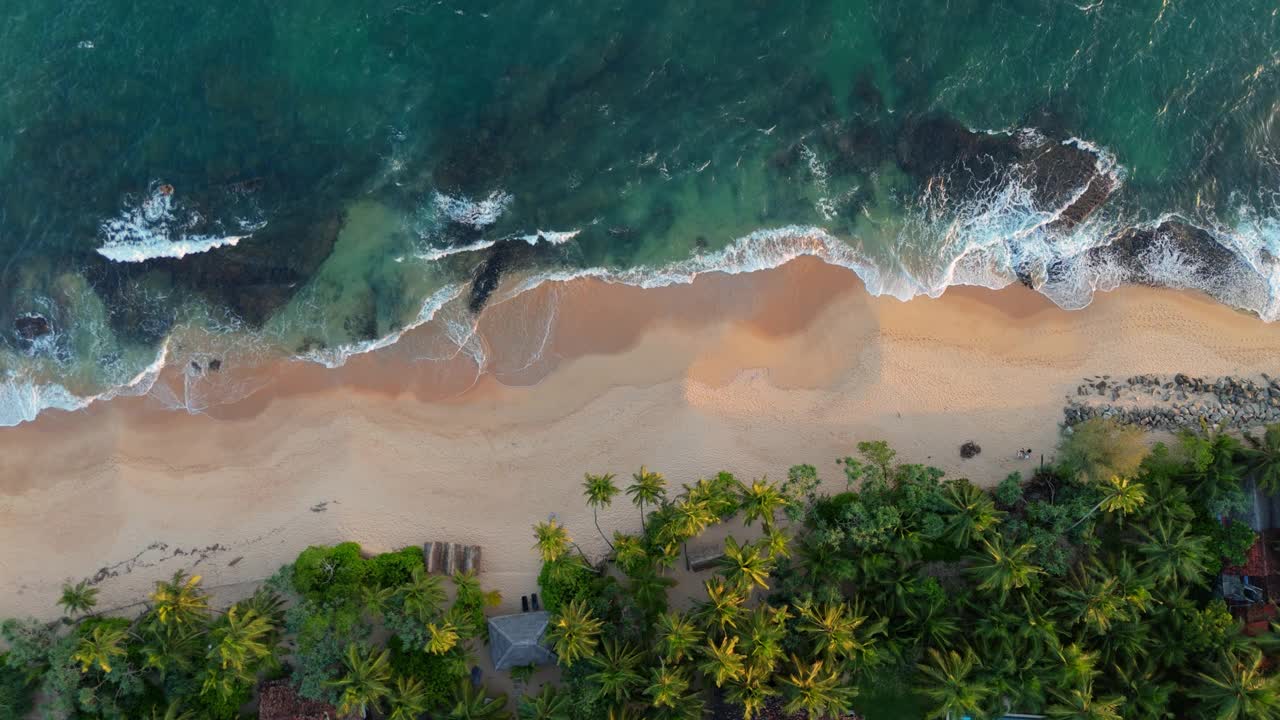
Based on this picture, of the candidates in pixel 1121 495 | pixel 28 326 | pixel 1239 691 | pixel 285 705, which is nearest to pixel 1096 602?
pixel 1121 495

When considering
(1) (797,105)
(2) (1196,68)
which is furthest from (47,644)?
(2) (1196,68)

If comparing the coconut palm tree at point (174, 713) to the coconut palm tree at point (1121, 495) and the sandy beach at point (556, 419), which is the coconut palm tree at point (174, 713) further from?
the coconut palm tree at point (1121, 495)

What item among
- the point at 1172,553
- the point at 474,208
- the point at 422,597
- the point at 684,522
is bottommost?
the point at 1172,553

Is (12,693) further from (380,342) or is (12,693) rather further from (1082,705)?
(1082,705)

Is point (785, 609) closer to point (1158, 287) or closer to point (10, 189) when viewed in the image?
point (1158, 287)

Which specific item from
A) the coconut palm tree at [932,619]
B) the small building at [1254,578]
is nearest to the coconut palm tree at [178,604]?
the coconut palm tree at [932,619]

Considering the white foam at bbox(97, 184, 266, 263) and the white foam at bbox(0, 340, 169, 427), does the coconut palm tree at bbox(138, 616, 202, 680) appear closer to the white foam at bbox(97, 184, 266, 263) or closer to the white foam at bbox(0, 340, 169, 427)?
the white foam at bbox(0, 340, 169, 427)
